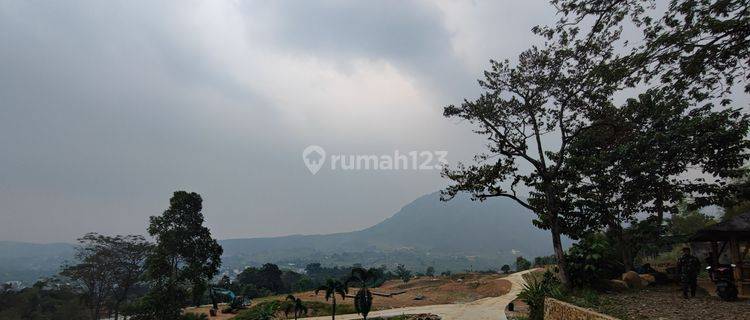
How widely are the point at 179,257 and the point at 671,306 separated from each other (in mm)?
27598

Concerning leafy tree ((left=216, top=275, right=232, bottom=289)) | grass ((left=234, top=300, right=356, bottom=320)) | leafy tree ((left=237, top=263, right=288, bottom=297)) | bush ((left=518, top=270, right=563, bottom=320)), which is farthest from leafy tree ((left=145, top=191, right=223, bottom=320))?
leafy tree ((left=237, top=263, right=288, bottom=297))

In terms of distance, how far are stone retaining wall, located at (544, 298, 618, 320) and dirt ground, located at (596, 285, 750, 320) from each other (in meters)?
1.40

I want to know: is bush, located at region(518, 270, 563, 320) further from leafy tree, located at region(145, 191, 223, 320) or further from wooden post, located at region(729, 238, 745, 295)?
leafy tree, located at region(145, 191, 223, 320)

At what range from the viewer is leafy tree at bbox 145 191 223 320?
25422mm

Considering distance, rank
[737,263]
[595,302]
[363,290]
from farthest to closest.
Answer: [363,290] < [737,263] < [595,302]

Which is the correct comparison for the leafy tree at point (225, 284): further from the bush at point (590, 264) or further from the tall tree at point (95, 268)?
the bush at point (590, 264)

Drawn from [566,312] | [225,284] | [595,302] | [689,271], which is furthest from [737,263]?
[225,284]

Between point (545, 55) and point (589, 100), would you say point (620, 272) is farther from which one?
point (545, 55)

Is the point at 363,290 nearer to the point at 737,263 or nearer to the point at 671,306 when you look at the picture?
the point at 671,306

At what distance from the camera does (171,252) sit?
1037 inches

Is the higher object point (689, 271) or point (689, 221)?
point (689, 221)

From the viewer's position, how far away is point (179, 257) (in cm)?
2703

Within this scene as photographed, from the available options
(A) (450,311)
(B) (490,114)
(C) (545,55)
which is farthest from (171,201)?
(C) (545,55)

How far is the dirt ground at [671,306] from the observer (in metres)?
9.73
